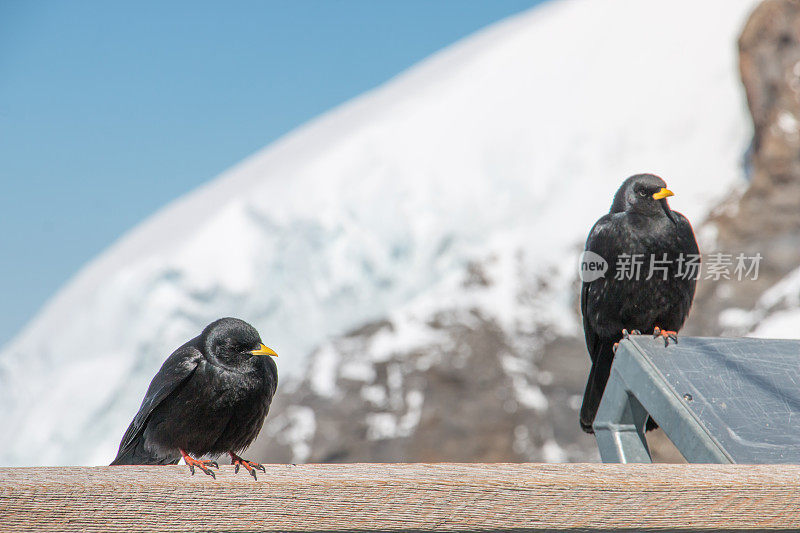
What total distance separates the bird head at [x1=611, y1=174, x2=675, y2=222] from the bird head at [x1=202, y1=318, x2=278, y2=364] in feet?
6.40

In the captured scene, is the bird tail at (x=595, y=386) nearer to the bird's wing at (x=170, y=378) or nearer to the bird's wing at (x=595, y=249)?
the bird's wing at (x=595, y=249)

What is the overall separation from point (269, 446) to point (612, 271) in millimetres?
6641


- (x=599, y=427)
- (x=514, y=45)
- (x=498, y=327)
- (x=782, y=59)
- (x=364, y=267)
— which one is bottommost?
(x=599, y=427)

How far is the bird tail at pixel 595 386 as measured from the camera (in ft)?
10.9

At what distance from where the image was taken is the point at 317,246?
11.8 meters

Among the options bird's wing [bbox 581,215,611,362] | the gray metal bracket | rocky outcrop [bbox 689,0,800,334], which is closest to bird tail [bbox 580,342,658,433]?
bird's wing [bbox 581,215,611,362]

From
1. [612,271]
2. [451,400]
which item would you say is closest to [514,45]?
[451,400]

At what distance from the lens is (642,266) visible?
3.68 m

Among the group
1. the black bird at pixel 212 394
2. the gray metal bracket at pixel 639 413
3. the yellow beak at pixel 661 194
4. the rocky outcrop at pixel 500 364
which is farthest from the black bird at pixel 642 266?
the rocky outcrop at pixel 500 364

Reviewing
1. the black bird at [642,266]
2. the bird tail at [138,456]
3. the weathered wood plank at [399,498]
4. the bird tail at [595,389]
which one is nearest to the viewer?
the weathered wood plank at [399,498]

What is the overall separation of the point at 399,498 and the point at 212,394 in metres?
1.25

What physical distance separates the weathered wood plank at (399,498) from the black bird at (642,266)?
2.03m

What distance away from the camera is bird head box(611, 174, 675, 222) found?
3.73m

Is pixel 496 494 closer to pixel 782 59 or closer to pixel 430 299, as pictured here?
pixel 430 299
